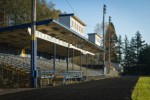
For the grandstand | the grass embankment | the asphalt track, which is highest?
the grandstand

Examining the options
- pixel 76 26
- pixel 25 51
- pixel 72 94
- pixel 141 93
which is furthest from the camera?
pixel 76 26

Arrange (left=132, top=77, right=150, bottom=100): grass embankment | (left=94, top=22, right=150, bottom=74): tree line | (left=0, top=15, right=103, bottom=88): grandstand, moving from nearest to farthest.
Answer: (left=132, top=77, right=150, bottom=100): grass embankment → (left=0, top=15, right=103, bottom=88): grandstand → (left=94, top=22, right=150, bottom=74): tree line

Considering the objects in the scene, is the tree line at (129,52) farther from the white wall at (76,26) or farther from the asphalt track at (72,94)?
the asphalt track at (72,94)

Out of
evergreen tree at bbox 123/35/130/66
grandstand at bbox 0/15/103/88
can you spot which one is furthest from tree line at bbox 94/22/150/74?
grandstand at bbox 0/15/103/88

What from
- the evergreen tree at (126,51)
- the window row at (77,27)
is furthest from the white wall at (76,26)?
the evergreen tree at (126,51)

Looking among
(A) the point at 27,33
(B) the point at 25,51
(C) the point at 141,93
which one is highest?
A: (A) the point at 27,33

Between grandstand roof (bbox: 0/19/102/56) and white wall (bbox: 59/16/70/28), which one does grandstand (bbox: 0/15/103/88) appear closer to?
grandstand roof (bbox: 0/19/102/56)

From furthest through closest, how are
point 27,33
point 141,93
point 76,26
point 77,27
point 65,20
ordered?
point 77,27
point 76,26
point 65,20
point 27,33
point 141,93

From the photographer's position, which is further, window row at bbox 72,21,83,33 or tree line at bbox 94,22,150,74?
tree line at bbox 94,22,150,74

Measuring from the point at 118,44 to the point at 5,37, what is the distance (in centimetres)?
11065

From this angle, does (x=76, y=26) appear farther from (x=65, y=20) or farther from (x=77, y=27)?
(x=65, y=20)

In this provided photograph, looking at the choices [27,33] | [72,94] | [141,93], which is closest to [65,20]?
[27,33]

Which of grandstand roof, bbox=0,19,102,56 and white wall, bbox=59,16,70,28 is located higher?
white wall, bbox=59,16,70,28

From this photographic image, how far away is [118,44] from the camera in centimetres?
14438
